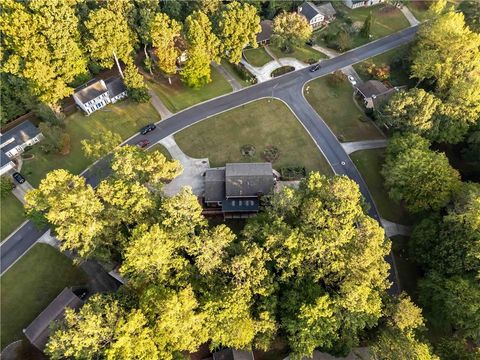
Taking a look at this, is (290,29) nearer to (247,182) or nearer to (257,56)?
(257,56)

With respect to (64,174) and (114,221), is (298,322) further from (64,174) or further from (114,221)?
(64,174)

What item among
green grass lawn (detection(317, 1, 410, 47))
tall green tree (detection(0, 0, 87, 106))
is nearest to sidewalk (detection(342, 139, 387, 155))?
green grass lawn (detection(317, 1, 410, 47))

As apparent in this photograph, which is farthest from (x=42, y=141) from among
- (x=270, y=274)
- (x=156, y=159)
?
(x=270, y=274)

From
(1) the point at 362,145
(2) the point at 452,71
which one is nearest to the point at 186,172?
(1) the point at 362,145

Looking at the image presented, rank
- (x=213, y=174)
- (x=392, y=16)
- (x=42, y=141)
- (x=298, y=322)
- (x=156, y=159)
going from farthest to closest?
(x=392, y=16) < (x=42, y=141) < (x=213, y=174) < (x=156, y=159) < (x=298, y=322)

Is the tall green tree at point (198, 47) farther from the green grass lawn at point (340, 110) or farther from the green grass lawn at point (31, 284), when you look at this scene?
the green grass lawn at point (31, 284)

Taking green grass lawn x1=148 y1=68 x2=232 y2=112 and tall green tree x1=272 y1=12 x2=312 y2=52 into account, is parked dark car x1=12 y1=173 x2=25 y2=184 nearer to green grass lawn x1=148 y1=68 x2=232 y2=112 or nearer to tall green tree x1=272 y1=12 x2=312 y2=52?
green grass lawn x1=148 y1=68 x2=232 y2=112
